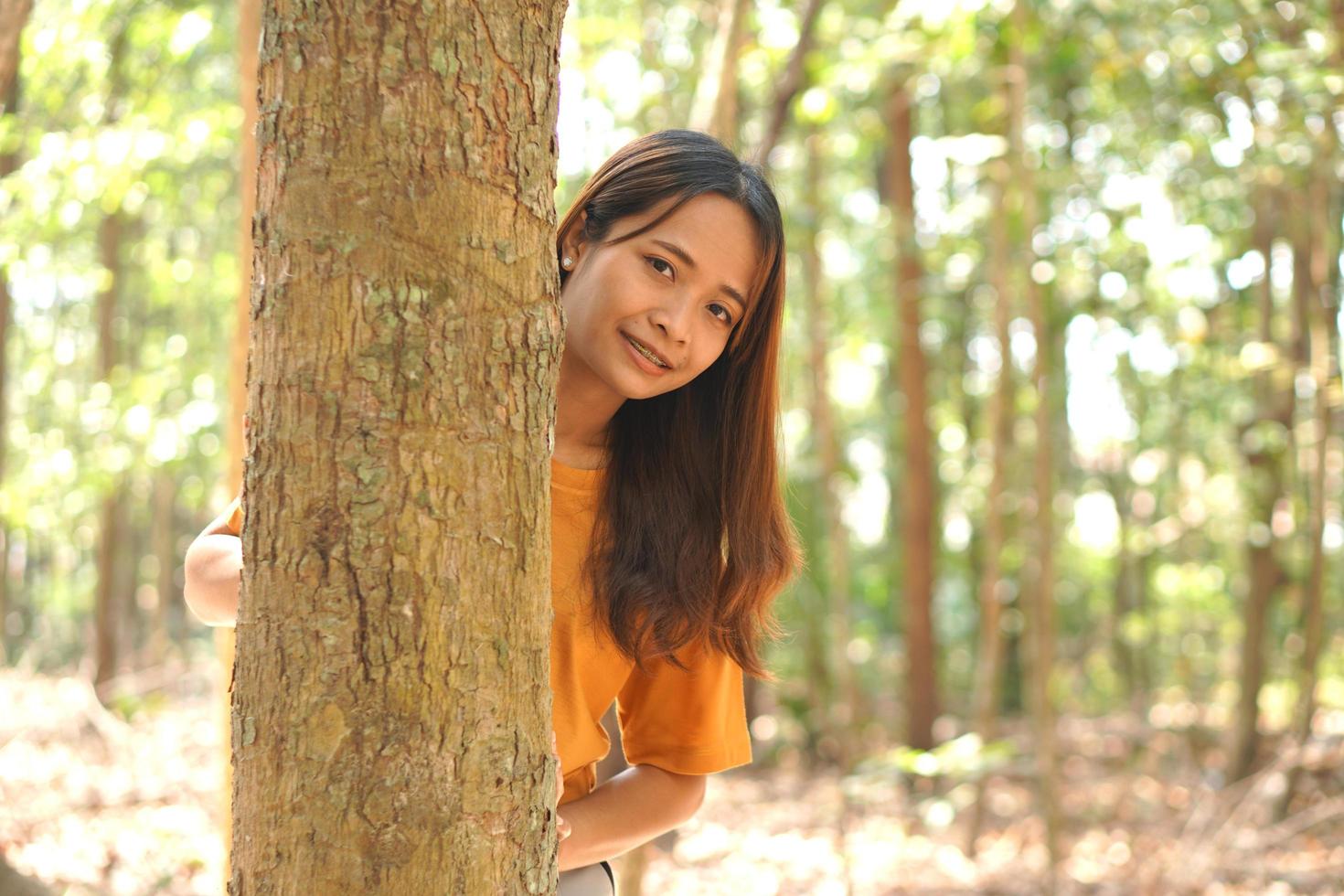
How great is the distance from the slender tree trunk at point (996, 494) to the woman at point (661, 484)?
4.92m

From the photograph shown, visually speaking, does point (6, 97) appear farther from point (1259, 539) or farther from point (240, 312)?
point (1259, 539)

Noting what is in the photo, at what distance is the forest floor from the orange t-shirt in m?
3.28

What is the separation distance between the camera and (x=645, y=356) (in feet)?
5.56

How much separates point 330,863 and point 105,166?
3.71 meters

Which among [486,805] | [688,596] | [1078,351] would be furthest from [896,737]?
[486,805]

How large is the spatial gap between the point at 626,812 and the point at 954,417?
11042mm

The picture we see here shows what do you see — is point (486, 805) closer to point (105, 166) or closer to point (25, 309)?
point (105, 166)

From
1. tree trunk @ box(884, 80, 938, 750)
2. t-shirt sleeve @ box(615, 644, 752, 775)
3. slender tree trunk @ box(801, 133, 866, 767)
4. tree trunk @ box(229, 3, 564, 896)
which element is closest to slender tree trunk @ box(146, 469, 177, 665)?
slender tree trunk @ box(801, 133, 866, 767)

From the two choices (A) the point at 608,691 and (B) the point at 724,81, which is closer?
(A) the point at 608,691

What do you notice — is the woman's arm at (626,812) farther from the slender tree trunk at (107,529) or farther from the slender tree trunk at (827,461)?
the slender tree trunk at (107,529)

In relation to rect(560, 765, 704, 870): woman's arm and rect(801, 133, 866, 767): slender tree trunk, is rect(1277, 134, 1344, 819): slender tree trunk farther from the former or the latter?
rect(560, 765, 704, 870): woman's arm

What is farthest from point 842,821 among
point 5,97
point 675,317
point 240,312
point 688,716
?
point 5,97

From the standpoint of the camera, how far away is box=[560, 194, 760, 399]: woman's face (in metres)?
1.69

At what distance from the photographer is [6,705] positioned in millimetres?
8977
